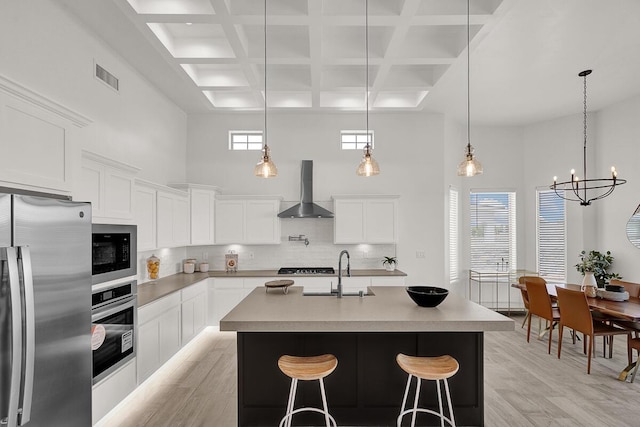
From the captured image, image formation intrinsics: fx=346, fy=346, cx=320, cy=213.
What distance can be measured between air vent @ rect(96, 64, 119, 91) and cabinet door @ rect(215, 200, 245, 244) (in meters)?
2.34

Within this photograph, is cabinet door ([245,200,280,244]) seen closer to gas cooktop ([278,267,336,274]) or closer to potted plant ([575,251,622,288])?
gas cooktop ([278,267,336,274])

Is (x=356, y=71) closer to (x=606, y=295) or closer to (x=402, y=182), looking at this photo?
(x=402, y=182)

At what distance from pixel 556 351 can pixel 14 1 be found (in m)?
6.87

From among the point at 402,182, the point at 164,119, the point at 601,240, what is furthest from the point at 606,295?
the point at 164,119

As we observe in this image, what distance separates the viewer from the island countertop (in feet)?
8.02

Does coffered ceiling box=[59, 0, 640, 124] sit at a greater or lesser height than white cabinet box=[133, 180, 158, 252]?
greater

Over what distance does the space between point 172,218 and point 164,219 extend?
0.25 metres

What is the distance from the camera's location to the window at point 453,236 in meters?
6.47

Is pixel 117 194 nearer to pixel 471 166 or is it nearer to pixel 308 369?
pixel 308 369

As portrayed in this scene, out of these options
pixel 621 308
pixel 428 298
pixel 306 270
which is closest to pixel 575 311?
pixel 621 308

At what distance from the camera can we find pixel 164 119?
537cm

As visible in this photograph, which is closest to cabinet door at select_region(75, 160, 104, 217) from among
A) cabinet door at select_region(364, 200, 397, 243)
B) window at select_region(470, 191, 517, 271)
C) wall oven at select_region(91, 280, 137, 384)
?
wall oven at select_region(91, 280, 137, 384)

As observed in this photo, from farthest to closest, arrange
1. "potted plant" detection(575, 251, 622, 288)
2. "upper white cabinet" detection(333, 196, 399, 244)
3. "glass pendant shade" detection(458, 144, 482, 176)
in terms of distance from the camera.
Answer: "upper white cabinet" detection(333, 196, 399, 244), "potted plant" detection(575, 251, 622, 288), "glass pendant shade" detection(458, 144, 482, 176)

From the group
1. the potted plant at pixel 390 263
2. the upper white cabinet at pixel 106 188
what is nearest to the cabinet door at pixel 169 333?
the upper white cabinet at pixel 106 188
